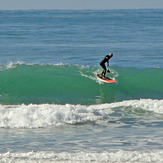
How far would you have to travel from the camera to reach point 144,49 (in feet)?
124

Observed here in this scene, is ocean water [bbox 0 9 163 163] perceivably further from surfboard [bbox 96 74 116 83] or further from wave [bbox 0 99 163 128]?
surfboard [bbox 96 74 116 83]

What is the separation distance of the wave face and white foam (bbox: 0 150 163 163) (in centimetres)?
936

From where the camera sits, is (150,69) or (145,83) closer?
(145,83)

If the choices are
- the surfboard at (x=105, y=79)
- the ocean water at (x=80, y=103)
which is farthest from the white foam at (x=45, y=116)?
the surfboard at (x=105, y=79)

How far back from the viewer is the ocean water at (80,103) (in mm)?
11453

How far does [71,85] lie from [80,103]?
3.58 meters

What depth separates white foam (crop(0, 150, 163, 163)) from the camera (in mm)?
10562

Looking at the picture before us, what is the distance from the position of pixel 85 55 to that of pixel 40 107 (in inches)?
720

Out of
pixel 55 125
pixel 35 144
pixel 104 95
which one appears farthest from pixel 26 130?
pixel 104 95

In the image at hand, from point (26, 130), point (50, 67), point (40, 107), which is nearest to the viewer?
point (26, 130)

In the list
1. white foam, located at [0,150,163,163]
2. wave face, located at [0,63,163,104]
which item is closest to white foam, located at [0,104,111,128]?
white foam, located at [0,150,163,163]

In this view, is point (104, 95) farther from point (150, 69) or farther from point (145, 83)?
point (150, 69)

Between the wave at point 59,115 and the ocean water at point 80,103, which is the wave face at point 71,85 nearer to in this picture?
the ocean water at point 80,103

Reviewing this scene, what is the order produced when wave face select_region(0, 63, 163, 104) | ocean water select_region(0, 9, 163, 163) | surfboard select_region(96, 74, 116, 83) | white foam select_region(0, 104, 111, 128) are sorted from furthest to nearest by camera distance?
surfboard select_region(96, 74, 116, 83)
wave face select_region(0, 63, 163, 104)
white foam select_region(0, 104, 111, 128)
ocean water select_region(0, 9, 163, 163)
